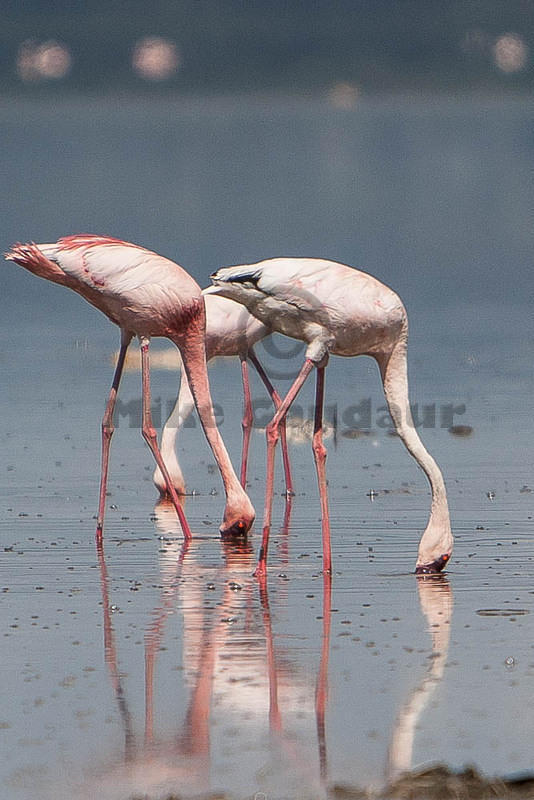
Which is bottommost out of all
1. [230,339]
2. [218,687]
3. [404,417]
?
[218,687]

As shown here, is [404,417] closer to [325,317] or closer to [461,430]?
[325,317]

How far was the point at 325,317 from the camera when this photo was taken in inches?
364

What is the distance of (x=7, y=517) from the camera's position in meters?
10.8

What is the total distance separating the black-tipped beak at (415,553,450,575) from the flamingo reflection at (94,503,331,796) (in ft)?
1.84

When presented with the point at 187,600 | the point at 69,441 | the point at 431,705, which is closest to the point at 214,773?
the point at 431,705

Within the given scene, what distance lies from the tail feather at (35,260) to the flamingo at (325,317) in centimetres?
118

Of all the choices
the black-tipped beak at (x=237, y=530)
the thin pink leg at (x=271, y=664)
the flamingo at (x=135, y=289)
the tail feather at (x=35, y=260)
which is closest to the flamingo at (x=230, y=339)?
the flamingo at (x=135, y=289)

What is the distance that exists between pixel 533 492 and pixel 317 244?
32412mm

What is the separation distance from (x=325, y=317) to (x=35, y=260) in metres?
1.91

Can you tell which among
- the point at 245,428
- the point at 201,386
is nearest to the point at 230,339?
the point at 245,428

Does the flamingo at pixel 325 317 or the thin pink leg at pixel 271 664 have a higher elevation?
the flamingo at pixel 325 317

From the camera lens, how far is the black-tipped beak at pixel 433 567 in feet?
29.4

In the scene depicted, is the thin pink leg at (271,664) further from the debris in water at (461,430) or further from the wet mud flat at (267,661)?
the debris in water at (461,430)

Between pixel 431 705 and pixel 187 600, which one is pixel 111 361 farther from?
pixel 431 705
